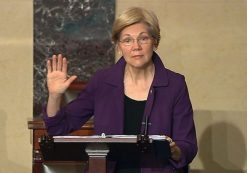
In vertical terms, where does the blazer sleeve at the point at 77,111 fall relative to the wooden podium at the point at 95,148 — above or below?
above

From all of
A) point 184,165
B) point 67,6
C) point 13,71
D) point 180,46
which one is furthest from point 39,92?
point 184,165

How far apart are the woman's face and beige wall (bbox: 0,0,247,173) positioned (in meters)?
1.37

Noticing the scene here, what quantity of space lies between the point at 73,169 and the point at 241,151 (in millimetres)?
1301

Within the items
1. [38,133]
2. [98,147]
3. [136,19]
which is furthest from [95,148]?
[38,133]

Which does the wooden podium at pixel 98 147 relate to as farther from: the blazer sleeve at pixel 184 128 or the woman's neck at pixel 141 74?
the woman's neck at pixel 141 74

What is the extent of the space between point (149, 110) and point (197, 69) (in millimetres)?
1489

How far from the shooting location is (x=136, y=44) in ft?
7.38

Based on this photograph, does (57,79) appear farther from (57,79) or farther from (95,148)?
(95,148)

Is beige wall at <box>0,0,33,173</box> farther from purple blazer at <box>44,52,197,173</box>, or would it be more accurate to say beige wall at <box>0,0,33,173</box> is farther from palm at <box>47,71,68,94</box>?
palm at <box>47,71,68,94</box>

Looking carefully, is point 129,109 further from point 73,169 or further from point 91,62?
point 91,62

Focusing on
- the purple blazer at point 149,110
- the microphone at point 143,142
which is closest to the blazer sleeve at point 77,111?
the purple blazer at point 149,110

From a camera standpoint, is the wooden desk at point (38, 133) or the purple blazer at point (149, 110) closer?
the purple blazer at point (149, 110)

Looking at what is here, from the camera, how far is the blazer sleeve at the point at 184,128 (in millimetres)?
2201

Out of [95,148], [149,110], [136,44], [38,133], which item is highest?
[136,44]
